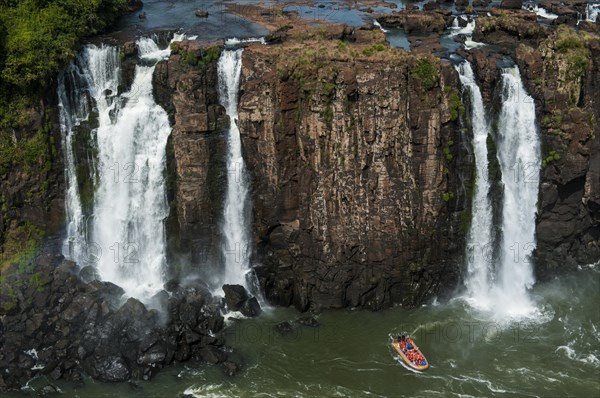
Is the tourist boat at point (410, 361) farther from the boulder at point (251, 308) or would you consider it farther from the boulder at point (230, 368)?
the boulder at point (230, 368)

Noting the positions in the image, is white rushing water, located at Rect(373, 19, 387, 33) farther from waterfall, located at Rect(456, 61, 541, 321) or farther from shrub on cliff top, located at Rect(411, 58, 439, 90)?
shrub on cliff top, located at Rect(411, 58, 439, 90)

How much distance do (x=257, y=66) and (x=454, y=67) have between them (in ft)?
36.9

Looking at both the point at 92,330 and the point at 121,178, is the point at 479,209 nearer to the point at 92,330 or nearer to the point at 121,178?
the point at 121,178

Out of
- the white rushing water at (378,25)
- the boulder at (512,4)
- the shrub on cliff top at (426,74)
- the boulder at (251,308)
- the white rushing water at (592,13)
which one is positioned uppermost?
the boulder at (512,4)

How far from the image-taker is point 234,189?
42094mm

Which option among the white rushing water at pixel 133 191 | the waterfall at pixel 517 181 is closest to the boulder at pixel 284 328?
the white rushing water at pixel 133 191

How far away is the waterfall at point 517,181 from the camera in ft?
141

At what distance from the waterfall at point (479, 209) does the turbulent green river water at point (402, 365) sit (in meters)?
2.09

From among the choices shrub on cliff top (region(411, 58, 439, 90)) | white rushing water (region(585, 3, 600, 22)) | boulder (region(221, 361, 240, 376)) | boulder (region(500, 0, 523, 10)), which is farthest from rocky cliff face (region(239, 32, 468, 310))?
white rushing water (region(585, 3, 600, 22))

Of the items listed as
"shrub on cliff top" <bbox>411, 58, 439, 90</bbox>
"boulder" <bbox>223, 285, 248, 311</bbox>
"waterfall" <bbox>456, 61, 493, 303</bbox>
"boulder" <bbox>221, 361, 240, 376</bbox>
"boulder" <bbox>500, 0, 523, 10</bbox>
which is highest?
"boulder" <bbox>500, 0, 523, 10</bbox>

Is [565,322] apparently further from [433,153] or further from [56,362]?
[56,362]

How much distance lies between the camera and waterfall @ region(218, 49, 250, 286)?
4134cm

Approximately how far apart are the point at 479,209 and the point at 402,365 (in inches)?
440

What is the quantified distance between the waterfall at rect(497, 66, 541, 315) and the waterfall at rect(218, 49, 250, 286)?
1540cm
